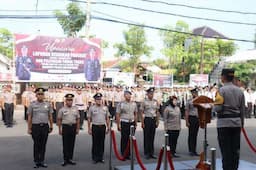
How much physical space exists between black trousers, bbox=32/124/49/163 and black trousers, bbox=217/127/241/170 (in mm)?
3879

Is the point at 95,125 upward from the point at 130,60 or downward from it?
downward

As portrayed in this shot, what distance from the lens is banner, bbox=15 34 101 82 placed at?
1655 centimetres

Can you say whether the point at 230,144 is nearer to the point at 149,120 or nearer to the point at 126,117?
the point at 126,117

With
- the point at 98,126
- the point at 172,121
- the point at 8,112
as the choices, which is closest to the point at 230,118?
the point at 172,121

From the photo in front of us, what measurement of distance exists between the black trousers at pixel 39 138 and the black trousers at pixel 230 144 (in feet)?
12.7

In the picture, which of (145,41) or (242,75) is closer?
(242,75)

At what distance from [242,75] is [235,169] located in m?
33.4

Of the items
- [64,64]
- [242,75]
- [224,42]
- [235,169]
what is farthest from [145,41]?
[235,169]

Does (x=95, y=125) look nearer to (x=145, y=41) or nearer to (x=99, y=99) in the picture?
(x=99, y=99)

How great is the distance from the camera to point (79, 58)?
57.7 feet

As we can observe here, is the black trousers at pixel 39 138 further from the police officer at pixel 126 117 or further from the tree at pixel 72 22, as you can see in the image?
the tree at pixel 72 22

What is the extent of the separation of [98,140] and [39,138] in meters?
1.33

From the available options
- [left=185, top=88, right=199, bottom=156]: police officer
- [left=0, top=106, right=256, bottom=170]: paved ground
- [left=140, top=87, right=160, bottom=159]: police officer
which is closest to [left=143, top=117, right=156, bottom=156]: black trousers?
[left=140, top=87, right=160, bottom=159]: police officer

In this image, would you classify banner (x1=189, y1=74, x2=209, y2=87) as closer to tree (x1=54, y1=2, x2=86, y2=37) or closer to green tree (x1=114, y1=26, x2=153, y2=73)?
tree (x1=54, y1=2, x2=86, y2=37)
